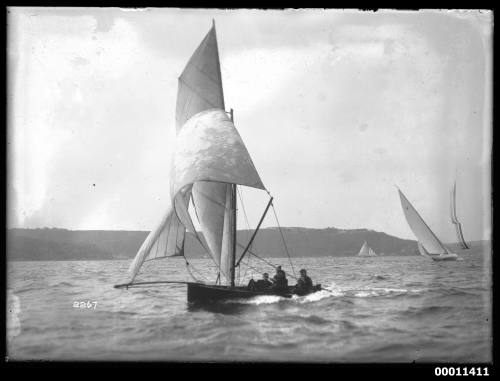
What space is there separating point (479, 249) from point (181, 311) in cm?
732

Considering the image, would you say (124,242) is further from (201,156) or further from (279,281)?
(279,281)

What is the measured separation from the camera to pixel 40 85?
1166 cm

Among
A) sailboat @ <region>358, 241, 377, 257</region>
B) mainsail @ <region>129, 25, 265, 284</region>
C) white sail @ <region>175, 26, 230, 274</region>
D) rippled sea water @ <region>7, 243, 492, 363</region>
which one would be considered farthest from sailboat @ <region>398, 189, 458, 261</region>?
white sail @ <region>175, 26, 230, 274</region>

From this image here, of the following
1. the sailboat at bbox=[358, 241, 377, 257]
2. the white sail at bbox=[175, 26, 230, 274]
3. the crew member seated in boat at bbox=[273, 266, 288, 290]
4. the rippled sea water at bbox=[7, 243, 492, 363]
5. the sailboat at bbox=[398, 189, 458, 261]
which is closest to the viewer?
the rippled sea water at bbox=[7, 243, 492, 363]

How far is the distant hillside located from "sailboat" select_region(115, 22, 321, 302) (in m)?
0.67

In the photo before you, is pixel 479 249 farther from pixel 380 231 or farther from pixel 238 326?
pixel 238 326

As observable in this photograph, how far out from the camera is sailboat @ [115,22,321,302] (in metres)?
12.4

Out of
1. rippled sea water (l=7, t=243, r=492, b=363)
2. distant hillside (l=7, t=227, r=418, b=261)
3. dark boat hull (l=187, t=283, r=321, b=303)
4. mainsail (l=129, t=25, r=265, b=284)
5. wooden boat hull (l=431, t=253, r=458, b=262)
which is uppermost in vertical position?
mainsail (l=129, t=25, r=265, b=284)

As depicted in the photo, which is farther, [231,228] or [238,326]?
[231,228]

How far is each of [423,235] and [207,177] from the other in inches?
228

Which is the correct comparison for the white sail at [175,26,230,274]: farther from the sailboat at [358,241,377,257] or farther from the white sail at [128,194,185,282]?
the sailboat at [358,241,377,257]

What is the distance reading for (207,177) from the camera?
41.0 ft

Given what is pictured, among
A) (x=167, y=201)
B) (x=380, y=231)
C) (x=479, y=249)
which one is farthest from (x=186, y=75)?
(x=479, y=249)

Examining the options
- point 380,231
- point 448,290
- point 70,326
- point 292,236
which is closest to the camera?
point 70,326
